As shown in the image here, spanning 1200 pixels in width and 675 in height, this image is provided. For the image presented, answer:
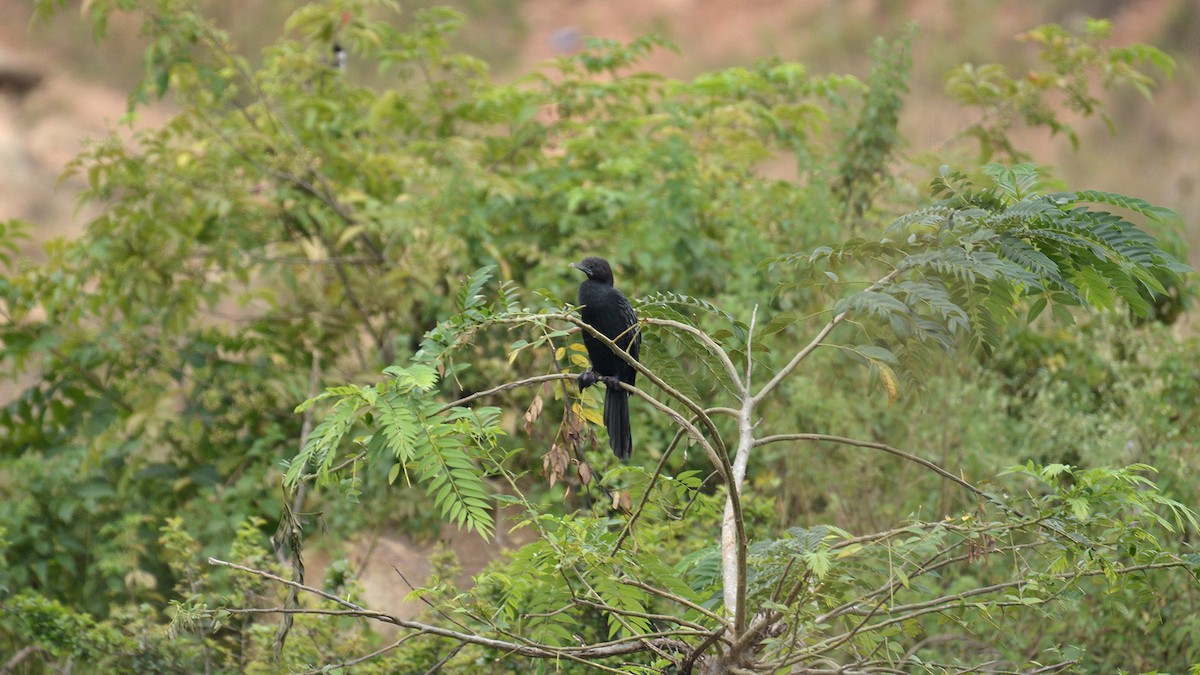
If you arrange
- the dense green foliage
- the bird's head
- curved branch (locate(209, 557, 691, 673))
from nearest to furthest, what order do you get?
curved branch (locate(209, 557, 691, 673)) < the bird's head < the dense green foliage

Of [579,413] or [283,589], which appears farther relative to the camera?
[283,589]

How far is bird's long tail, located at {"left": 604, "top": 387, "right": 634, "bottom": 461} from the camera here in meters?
2.71

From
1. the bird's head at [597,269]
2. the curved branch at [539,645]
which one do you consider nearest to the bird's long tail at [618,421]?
the bird's head at [597,269]

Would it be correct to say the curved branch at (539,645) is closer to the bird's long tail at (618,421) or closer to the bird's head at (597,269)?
the bird's long tail at (618,421)

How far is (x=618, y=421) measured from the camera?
8.98 ft

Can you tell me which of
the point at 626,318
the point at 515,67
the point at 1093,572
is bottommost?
the point at 1093,572

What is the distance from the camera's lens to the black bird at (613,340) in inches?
107

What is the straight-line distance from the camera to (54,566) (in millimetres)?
4836

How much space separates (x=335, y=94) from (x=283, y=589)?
289cm

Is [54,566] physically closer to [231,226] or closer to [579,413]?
[231,226]

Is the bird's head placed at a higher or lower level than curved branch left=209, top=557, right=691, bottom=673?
higher

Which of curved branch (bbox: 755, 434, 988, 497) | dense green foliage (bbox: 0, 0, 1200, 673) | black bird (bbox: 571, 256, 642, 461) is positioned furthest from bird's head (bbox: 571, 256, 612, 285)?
curved branch (bbox: 755, 434, 988, 497)

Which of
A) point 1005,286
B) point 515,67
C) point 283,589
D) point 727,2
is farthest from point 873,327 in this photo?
point 727,2

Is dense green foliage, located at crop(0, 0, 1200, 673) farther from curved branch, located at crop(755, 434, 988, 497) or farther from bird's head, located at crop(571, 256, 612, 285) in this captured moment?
curved branch, located at crop(755, 434, 988, 497)
